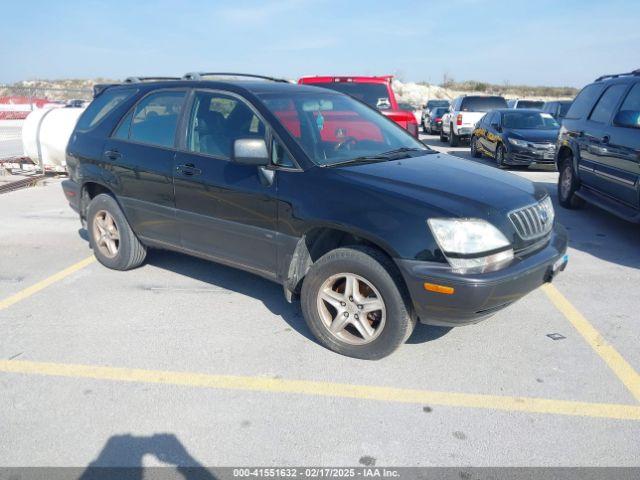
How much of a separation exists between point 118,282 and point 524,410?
3691 mm

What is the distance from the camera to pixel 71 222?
7.37m

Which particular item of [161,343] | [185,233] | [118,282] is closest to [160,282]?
[118,282]

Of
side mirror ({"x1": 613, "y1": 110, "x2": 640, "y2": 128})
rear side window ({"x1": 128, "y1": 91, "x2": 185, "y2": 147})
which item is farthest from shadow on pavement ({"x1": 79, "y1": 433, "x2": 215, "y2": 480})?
side mirror ({"x1": 613, "y1": 110, "x2": 640, "y2": 128})

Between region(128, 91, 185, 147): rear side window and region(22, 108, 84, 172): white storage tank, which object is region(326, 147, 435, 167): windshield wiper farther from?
region(22, 108, 84, 172): white storage tank

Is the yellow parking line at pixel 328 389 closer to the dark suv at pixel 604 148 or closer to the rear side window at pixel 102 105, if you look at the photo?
the rear side window at pixel 102 105

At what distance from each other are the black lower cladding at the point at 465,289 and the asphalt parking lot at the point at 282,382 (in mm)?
449

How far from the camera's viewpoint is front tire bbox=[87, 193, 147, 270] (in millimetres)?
5062

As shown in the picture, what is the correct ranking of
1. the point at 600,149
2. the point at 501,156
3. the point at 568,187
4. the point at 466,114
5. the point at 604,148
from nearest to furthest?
the point at 604,148 → the point at 600,149 → the point at 568,187 → the point at 501,156 → the point at 466,114

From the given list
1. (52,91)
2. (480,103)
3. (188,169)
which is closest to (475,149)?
(480,103)

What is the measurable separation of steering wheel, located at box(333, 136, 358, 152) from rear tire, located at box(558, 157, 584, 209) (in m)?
4.82

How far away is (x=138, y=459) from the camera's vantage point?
265 centimetres

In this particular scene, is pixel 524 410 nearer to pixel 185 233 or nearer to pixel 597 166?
pixel 185 233

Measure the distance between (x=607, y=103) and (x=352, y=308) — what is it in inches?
210

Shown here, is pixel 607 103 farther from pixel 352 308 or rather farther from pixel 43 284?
pixel 43 284
